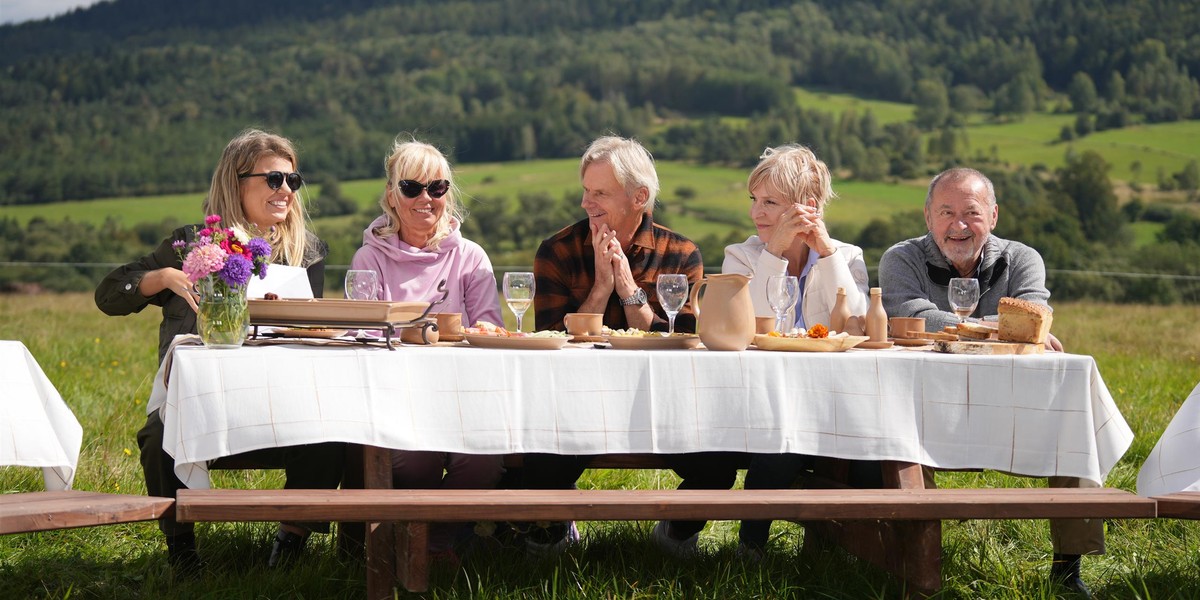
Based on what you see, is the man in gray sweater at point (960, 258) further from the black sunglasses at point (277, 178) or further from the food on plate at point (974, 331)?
the black sunglasses at point (277, 178)

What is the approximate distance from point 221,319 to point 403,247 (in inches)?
48.3

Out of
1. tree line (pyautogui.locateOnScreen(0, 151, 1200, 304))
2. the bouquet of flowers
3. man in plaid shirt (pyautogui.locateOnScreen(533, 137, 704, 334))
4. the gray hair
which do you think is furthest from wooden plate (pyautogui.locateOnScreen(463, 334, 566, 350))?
tree line (pyautogui.locateOnScreen(0, 151, 1200, 304))

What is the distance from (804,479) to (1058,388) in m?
1.00

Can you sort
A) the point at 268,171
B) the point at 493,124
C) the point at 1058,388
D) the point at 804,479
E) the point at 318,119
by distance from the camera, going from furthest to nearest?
1. the point at 318,119
2. the point at 493,124
3. the point at 268,171
4. the point at 804,479
5. the point at 1058,388

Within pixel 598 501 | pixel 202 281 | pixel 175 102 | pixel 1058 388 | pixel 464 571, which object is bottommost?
pixel 464 571

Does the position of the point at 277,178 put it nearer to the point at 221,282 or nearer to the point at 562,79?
the point at 221,282

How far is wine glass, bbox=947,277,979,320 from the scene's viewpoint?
10.8 ft

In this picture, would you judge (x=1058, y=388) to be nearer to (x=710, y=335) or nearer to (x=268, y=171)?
(x=710, y=335)

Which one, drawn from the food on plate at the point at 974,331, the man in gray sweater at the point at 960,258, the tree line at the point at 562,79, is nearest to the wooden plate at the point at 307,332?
the food on plate at the point at 974,331

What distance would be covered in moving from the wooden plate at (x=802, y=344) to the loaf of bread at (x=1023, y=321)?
0.44m

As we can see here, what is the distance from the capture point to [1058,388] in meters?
2.78

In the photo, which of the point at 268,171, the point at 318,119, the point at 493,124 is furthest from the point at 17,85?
the point at 268,171

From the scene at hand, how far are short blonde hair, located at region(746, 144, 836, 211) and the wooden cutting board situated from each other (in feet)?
3.35

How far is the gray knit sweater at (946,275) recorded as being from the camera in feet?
13.0
